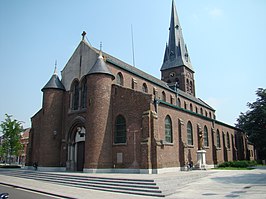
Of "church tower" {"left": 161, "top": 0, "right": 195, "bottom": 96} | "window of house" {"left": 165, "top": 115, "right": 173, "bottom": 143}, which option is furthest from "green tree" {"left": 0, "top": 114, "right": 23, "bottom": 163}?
"church tower" {"left": 161, "top": 0, "right": 195, "bottom": 96}

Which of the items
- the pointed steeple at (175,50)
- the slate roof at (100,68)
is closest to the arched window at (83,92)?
the slate roof at (100,68)

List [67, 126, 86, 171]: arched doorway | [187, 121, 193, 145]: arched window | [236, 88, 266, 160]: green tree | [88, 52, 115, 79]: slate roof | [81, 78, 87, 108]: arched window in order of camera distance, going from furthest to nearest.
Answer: [236, 88, 266, 160]: green tree, [187, 121, 193, 145]: arched window, [81, 78, 87, 108]: arched window, [67, 126, 86, 171]: arched doorway, [88, 52, 115, 79]: slate roof

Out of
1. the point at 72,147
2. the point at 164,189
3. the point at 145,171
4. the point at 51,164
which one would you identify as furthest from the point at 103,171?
the point at 164,189

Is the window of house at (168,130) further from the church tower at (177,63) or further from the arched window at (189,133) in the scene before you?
the church tower at (177,63)

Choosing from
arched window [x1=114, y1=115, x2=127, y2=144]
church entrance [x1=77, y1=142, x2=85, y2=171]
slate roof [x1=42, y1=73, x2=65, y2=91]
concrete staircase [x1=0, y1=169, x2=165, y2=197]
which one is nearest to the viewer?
concrete staircase [x1=0, y1=169, x2=165, y2=197]

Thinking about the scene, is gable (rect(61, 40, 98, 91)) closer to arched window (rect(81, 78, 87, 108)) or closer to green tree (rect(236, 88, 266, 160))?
arched window (rect(81, 78, 87, 108))

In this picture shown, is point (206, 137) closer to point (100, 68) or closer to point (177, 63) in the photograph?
point (100, 68)

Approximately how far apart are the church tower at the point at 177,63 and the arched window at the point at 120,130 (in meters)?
28.7

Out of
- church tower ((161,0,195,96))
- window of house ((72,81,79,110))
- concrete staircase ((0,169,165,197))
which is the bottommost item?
concrete staircase ((0,169,165,197))

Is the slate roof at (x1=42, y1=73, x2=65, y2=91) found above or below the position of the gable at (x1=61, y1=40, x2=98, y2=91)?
below

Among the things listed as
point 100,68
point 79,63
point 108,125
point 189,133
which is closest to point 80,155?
point 108,125

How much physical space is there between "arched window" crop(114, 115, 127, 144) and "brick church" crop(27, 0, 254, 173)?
5 centimetres

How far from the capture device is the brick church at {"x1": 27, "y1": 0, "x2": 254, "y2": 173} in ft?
69.8

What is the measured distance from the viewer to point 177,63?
5138 cm
